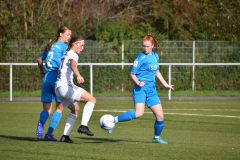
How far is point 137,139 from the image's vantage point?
14492 mm

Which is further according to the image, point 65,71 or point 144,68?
point 144,68

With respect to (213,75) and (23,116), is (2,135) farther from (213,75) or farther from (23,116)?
(213,75)

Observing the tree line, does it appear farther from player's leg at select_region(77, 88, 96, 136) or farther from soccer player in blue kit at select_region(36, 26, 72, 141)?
player's leg at select_region(77, 88, 96, 136)

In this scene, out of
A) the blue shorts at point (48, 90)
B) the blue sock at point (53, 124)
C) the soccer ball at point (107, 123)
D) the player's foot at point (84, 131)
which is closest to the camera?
the player's foot at point (84, 131)

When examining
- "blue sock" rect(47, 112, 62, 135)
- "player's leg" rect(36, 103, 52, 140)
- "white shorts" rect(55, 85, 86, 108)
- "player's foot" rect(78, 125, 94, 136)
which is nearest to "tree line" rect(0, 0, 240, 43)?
"player's leg" rect(36, 103, 52, 140)

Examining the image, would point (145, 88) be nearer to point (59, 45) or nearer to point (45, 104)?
point (59, 45)

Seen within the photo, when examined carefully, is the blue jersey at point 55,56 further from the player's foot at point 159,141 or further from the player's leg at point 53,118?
the player's foot at point 159,141

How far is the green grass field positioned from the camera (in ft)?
37.6

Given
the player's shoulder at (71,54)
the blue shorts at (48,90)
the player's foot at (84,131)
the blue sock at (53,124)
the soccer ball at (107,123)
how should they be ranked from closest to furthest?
1. the player's foot at (84,131)
2. the player's shoulder at (71,54)
3. the soccer ball at (107,123)
4. the blue sock at (53,124)
5. the blue shorts at (48,90)

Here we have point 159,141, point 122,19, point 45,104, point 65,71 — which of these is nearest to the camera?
point 65,71

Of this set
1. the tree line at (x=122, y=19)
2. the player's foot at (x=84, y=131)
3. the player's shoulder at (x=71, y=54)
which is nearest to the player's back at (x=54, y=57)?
the player's shoulder at (x=71, y=54)

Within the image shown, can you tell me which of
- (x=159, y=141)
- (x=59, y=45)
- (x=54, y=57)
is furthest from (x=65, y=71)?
(x=159, y=141)

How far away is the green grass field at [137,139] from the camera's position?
11.5 meters

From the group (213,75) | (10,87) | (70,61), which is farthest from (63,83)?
(213,75)
